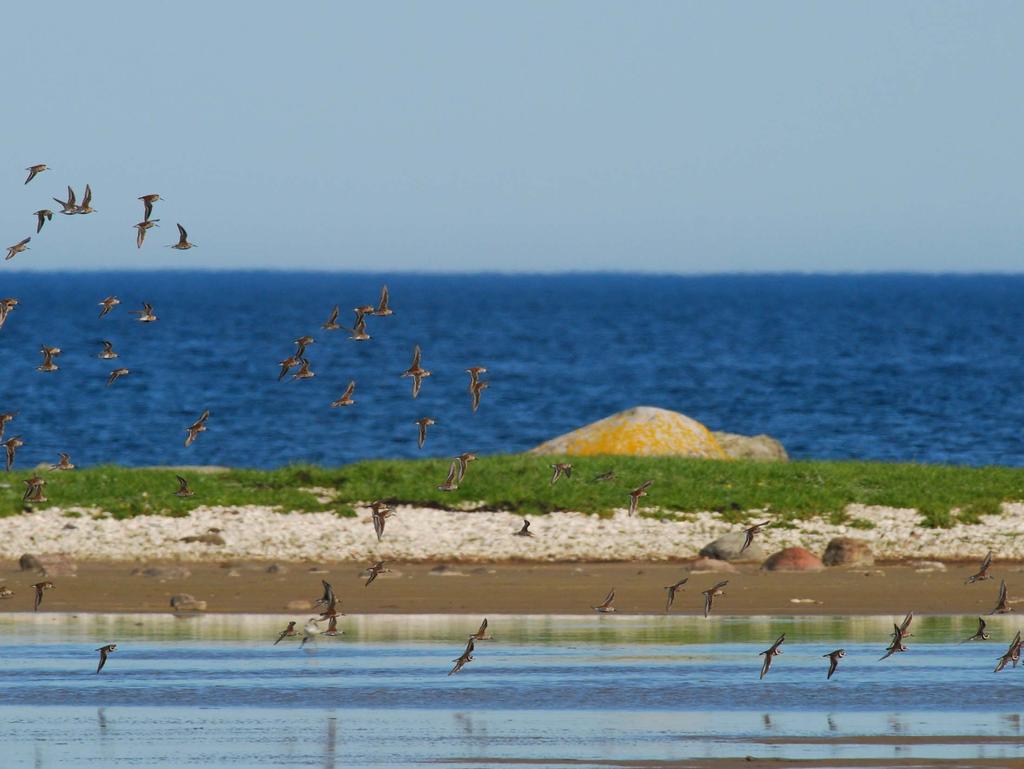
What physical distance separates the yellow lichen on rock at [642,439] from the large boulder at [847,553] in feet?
21.4

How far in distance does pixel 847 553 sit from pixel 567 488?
4.89m


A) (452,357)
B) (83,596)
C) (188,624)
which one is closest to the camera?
(188,624)

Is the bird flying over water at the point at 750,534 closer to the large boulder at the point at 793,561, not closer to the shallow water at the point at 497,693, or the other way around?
the large boulder at the point at 793,561

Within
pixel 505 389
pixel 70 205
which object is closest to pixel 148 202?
pixel 70 205

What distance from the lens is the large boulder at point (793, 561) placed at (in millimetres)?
25453

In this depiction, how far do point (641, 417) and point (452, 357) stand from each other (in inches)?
2862

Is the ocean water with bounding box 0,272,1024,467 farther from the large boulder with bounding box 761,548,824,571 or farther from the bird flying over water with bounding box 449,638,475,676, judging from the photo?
the bird flying over water with bounding box 449,638,475,676

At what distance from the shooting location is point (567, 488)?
93.4 feet

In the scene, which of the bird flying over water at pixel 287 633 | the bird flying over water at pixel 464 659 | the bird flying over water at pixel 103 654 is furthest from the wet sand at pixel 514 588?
the bird flying over water at pixel 103 654

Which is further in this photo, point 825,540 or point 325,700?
point 825,540

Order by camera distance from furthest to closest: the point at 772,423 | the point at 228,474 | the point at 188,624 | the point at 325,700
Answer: the point at 772,423 < the point at 228,474 < the point at 188,624 < the point at 325,700

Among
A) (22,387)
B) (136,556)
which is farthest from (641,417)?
(22,387)

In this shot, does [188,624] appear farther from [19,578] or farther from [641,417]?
[641,417]

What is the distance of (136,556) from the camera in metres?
26.2
